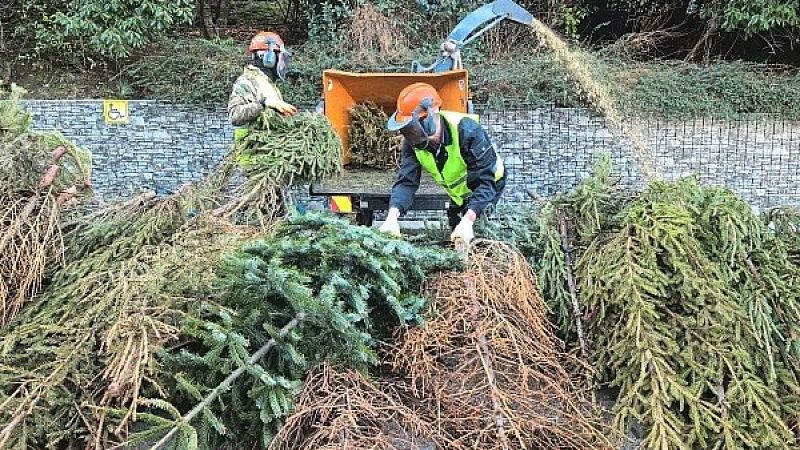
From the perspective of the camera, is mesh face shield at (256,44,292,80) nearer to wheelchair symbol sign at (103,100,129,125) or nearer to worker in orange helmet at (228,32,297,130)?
worker in orange helmet at (228,32,297,130)

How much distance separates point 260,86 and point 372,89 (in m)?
1.38

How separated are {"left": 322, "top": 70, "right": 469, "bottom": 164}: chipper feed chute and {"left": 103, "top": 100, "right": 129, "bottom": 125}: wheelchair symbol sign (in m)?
4.66

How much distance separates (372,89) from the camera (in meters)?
7.11

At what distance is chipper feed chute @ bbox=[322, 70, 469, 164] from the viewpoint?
6848 millimetres

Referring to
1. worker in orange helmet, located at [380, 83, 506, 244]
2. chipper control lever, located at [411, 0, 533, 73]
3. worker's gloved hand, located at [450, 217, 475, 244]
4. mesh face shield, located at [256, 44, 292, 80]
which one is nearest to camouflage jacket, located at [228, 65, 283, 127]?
mesh face shield, located at [256, 44, 292, 80]

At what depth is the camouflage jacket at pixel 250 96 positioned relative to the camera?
559 cm

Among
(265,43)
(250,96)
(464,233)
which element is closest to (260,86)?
(250,96)

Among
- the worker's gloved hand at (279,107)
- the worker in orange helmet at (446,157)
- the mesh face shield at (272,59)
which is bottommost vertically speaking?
the worker in orange helmet at (446,157)

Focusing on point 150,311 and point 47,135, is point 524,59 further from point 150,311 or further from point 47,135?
point 150,311

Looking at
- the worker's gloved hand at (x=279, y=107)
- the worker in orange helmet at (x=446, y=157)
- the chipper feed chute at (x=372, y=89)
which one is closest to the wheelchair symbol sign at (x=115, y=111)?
the chipper feed chute at (x=372, y=89)

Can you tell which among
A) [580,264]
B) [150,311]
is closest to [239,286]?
[150,311]

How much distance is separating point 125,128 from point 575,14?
6.97 metres

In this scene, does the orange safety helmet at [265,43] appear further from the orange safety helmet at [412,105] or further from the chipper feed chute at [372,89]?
the orange safety helmet at [412,105]

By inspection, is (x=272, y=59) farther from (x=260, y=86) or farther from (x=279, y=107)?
(x=279, y=107)
